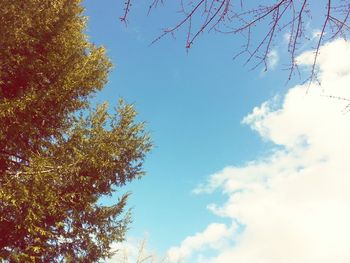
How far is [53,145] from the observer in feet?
29.4

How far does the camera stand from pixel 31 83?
8.74 m

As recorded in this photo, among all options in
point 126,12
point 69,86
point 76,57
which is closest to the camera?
point 126,12

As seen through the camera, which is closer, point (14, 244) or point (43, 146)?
point (14, 244)

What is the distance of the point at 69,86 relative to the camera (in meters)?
9.11

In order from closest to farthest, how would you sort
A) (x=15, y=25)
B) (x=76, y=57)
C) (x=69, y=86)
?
(x=15, y=25), (x=69, y=86), (x=76, y=57)

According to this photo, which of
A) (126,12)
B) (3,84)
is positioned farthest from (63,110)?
(126,12)

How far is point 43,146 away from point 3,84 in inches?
70.0

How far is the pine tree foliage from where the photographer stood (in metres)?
7.82

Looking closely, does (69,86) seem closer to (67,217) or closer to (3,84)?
(3,84)

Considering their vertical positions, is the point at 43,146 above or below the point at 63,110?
below

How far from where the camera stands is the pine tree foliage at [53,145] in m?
7.82

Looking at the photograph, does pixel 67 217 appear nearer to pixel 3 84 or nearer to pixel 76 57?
pixel 3 84

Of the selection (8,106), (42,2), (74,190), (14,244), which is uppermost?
(42,2)

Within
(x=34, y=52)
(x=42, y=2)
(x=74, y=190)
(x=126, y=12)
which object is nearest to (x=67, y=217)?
(x=74, y=190)
